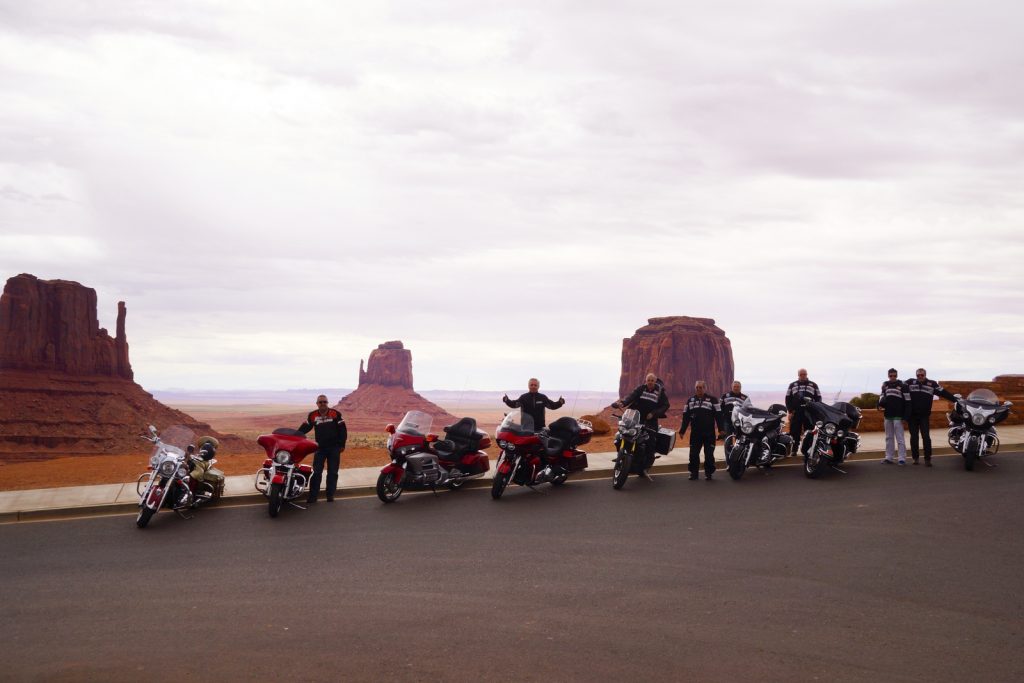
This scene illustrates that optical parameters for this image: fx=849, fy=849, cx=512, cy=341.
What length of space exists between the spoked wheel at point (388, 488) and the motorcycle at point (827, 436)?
8.05 m

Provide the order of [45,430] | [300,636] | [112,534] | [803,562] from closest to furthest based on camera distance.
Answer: [300,636] < [803,562] < [112,534] < [45,430]

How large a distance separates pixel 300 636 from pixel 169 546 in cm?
438

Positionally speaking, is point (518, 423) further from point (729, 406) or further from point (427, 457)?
point (729, 406)

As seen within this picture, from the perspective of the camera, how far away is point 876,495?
1447 centimetres

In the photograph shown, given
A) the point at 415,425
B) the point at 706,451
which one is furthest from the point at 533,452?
the point at 706,451

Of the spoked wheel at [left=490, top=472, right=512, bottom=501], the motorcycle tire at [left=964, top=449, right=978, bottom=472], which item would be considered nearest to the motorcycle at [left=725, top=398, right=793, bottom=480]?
the motorcycle tire at [left=964, top=449, right=978, bottom=472]

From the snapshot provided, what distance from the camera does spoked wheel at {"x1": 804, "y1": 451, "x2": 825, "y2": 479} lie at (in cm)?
1637

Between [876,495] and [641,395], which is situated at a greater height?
[641,395]

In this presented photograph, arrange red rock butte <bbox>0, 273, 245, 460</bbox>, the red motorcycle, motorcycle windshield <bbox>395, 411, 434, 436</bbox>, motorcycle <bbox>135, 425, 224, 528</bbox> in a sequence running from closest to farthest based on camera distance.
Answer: motorcycle <bbox>135, 425, 224, 528</bbox> → the red motorcycle → motorcycle windshield <bbox>395, 411, 434, 436</bbox> → red rock butte <bbox>0, 273, 245, 460</bbox>

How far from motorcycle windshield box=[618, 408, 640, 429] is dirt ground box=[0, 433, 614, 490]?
6049mm

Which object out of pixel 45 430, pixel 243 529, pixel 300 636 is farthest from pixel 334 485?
pixel 45 430

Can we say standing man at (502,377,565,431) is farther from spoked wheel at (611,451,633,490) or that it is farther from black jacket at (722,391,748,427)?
black jacket at (722,391,748,427)

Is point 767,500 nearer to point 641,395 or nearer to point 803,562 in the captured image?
point 641,395

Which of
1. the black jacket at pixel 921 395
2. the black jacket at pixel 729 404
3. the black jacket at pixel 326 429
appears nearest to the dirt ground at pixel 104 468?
the black jacket at pixel 729 404
